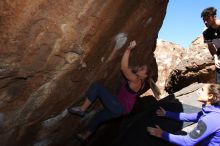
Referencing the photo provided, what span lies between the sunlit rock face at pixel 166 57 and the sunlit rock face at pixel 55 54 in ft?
28.2

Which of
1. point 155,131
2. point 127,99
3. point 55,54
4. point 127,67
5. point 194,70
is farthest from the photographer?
point 194,70

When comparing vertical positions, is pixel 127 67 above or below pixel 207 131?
above

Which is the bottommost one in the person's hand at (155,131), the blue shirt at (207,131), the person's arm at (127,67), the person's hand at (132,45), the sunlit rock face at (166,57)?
the sunlit rock face at (166,57)

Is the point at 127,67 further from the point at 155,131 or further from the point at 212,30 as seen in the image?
the point at 212,30

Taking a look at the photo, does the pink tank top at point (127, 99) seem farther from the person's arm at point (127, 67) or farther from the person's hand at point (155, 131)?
the person's hand at point (155, 131)

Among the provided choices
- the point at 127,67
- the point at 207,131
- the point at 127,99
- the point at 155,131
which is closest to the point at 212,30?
the point at 127,67

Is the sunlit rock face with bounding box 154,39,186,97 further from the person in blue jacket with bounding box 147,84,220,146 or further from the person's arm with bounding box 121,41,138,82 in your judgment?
the person in blue jacket with bounding box 147,84,220,146

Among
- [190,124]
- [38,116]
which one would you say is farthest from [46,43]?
[190,124]

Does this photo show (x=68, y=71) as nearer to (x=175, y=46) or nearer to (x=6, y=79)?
(x=6, y=79)

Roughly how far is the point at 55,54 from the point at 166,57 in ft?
38.4

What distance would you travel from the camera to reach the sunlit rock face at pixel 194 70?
1190cm

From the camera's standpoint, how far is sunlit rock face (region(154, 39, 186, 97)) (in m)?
15.4

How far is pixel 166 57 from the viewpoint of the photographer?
1606 centimetres

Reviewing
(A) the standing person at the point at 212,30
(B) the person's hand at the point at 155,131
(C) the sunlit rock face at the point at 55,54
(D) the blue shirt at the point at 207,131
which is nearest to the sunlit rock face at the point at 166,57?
(A) the standing person at the point at 212,30
